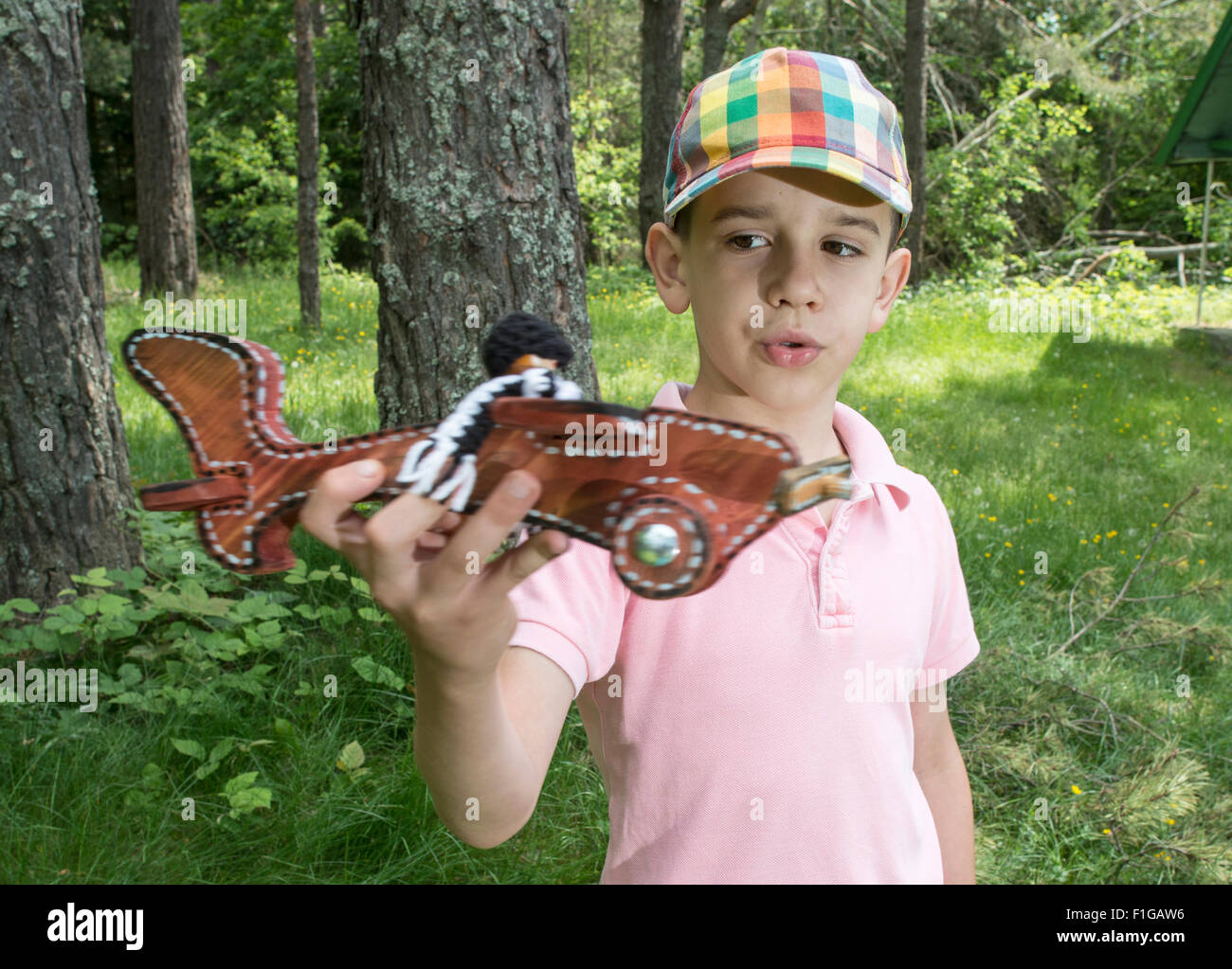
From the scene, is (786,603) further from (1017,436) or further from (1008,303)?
(1008,303)

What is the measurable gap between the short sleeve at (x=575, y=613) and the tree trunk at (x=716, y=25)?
1227 cm

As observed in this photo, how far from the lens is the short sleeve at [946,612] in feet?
4.95

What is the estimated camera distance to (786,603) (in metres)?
1.27

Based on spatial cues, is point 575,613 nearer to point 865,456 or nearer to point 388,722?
point 865,456

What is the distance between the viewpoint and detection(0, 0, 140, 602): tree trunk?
294cm

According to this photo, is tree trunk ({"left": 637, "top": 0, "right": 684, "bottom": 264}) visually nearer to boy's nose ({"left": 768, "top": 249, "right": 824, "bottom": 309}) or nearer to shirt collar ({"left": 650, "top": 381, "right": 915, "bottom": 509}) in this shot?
shirt collar ({"left": 650, "top": 381, "right": 915, "bottom": 509})

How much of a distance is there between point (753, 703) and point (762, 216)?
614mm

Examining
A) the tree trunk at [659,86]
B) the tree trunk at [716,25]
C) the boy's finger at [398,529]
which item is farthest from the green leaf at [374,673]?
the tree trunk at [716,25]

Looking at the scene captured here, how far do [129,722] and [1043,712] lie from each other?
9.14 ft

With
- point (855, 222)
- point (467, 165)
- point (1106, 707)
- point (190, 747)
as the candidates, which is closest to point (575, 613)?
point (855, 222)

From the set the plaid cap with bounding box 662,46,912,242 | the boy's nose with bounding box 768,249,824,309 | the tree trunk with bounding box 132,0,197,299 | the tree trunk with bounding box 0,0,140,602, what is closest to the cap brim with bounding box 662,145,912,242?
the plaid cap with bounding box 662,46,912,242

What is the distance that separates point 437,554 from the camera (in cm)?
91

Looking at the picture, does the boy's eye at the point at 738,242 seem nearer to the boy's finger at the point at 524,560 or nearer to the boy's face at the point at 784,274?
the boy's face at the point at 784,274

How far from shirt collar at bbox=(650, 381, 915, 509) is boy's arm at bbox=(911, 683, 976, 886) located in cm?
42
